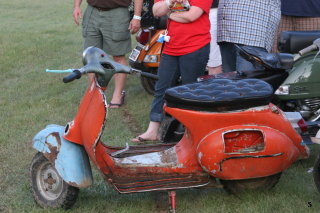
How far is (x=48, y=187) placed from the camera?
13.7ft

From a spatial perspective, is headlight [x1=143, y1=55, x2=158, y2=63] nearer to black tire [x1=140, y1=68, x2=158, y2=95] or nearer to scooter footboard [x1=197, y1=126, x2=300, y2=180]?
black tire [x1=140, y1=68, x2=158, y2=95]

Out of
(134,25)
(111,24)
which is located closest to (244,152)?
(134,25)

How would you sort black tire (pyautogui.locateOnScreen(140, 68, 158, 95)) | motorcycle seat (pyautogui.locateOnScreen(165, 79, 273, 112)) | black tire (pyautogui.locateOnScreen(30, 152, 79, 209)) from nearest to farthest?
motorcycle seat (pyautogui.locateOnScreen(165, 79, 273, 112)) < black tire (pyautogui.locateOnScreen(30, 152, 79, 209)) < black tire (pyautogui.locateOnScreen(140, 68, 158, 95))

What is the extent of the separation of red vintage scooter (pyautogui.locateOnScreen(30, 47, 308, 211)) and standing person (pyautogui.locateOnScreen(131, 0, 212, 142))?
113cm

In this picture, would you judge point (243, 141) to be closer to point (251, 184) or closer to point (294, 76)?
point (251, 184)

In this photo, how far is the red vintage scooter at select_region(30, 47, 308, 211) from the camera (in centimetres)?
383

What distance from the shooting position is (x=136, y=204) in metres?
4.18

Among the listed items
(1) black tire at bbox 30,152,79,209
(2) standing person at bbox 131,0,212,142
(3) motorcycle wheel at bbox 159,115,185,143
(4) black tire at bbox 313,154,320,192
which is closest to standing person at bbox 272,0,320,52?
(2) standing person at bbox 131,0,212,142

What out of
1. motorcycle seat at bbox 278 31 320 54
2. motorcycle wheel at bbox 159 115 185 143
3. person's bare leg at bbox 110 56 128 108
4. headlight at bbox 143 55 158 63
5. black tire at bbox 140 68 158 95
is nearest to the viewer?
motorcycle wheel at bbox 159 115 185 143

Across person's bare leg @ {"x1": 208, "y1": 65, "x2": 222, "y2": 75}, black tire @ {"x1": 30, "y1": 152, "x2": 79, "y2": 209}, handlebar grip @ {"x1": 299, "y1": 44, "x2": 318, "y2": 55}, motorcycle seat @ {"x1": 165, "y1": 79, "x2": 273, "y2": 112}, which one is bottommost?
person's bare leg @ {"x1": 208, "y1": 65, "x2": 222, "y2": 75}

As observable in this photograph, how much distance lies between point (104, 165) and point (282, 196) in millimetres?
1196

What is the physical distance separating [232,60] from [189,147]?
5.14 ft

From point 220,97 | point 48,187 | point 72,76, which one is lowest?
point 48,187

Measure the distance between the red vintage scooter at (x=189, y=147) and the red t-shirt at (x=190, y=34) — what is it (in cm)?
117
